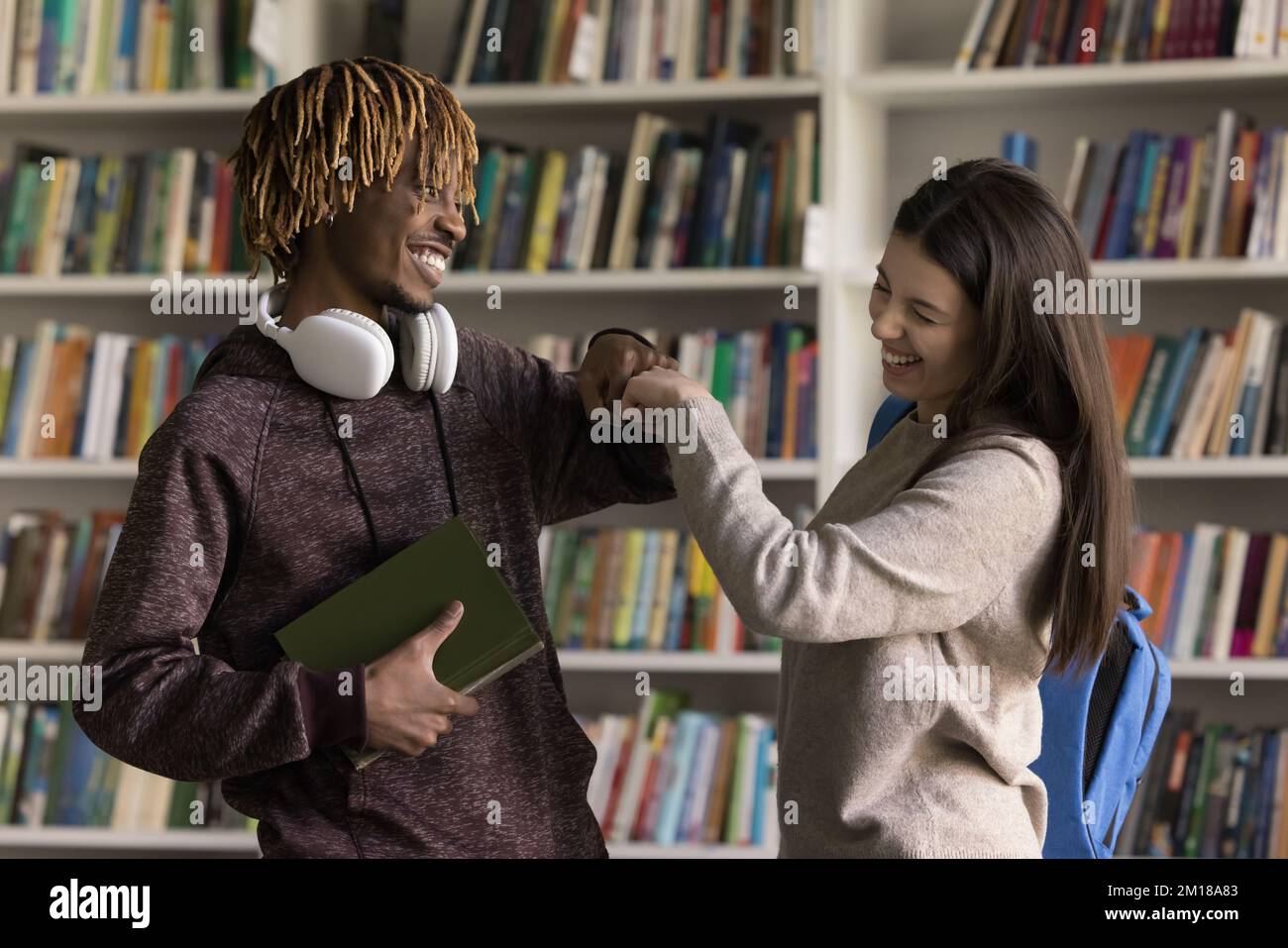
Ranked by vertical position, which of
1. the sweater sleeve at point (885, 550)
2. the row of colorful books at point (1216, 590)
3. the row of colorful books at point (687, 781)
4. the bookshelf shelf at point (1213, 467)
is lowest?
the row of colorful books at point (687, 781)

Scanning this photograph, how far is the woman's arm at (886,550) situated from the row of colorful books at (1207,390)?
1.47m

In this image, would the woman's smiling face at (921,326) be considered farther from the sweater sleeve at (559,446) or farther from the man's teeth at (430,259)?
the man's teeth at (430,259)

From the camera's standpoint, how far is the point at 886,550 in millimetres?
1146

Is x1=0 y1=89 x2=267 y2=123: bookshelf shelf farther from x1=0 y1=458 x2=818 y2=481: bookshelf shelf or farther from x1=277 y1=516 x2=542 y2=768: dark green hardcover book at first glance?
x1=277 y1=516 x2=542 y2=768: dark green hardcover book

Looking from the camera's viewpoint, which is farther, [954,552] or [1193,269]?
[1193,269]

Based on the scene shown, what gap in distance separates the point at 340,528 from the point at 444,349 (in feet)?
0.61

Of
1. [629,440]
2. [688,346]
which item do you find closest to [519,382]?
[629,440]

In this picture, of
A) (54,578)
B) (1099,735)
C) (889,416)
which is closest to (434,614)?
(889,416)

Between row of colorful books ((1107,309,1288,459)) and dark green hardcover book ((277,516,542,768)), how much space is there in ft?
5.56

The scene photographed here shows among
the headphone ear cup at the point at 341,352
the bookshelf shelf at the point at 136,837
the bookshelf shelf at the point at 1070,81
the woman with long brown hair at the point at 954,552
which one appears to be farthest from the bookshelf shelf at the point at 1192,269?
the bookshelf shelf at the point at 136,837

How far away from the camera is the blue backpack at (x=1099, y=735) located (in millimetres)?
1343

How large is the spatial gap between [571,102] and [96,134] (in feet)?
3.60

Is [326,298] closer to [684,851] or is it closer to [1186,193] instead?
[684,851]

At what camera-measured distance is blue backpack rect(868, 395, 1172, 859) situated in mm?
1343
